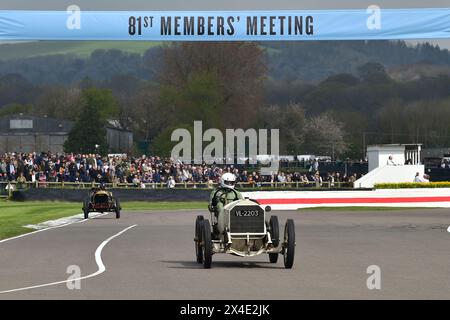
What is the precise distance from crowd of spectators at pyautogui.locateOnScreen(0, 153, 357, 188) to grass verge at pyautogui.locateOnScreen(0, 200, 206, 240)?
2.21 metres

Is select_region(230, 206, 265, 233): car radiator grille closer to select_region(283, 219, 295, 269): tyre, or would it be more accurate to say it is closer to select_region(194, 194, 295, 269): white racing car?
select_region(194, 194, 295, 269): white racing car

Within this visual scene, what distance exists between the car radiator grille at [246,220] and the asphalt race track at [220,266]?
65 centimetres

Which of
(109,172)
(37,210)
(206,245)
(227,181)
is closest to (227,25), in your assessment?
(227,181)

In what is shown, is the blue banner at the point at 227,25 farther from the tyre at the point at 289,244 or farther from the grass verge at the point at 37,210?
the tyre at the point at 289,244

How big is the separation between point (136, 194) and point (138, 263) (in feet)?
119

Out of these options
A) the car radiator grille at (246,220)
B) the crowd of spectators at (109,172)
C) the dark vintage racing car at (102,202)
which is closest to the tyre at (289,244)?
the car radiator grille at (246,220)

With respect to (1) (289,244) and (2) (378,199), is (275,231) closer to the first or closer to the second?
(1) (289,244)

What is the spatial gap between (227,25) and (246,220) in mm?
11776

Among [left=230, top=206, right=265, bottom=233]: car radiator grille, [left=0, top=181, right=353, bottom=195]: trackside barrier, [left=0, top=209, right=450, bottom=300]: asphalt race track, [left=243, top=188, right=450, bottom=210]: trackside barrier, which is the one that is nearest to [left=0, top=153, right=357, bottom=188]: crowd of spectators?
[left=0, top=181, right=353, bottom=195]: trackside barrier

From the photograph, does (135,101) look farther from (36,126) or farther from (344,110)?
(344,110)

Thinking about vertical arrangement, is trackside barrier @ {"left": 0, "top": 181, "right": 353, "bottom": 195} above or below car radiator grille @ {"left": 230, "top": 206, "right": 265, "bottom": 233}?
below

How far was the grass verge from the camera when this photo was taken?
3005 centimetres

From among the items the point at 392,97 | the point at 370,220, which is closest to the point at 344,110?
the point at 392,97
